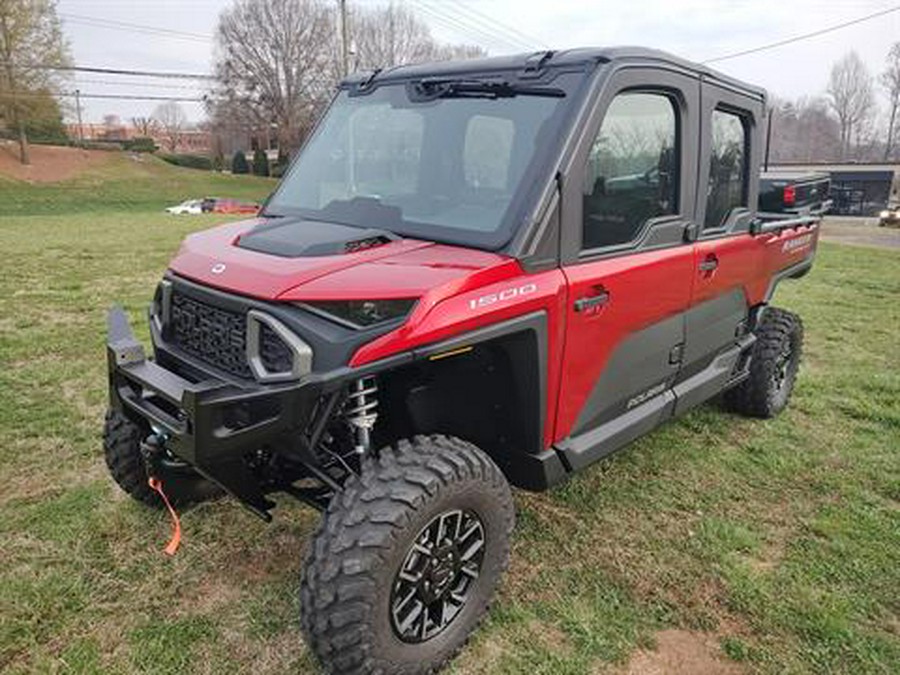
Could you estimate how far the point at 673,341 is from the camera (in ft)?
11.6

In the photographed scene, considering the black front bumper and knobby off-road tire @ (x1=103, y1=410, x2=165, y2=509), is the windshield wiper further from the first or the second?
knobby off-road tire @ (x1=103, y1=410, x2=165, y2=509)

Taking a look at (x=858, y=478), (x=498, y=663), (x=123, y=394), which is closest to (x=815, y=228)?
(x=858, y=478)

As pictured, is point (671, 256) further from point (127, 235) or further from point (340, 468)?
point (127, 235)

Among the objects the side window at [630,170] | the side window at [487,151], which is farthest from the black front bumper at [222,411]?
the side window at [630,170]

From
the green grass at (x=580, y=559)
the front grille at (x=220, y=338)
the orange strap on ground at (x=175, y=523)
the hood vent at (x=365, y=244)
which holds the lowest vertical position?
the green grass at (x=580, y=559)

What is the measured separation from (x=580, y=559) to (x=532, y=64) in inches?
86.5

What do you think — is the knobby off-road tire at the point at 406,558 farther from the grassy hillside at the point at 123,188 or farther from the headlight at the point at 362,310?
the grassy hillside at the point at 123,188

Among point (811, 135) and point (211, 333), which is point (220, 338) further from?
point (811, 135)

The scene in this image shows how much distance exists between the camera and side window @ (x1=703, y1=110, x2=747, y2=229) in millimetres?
3705

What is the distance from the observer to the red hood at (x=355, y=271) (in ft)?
7.63

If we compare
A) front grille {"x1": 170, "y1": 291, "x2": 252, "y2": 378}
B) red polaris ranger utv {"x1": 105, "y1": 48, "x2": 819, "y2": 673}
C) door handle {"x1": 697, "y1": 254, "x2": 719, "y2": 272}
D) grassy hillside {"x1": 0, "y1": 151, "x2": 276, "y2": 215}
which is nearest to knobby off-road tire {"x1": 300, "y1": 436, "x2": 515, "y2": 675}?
red polaris ranger utv {"x1": 105, "y1": 48, "x2": 819, "y2": 673}

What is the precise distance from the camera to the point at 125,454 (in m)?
3.31

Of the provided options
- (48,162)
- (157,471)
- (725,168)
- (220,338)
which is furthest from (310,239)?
(48,162)

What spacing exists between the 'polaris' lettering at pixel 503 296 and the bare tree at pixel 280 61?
49859 millimetres
